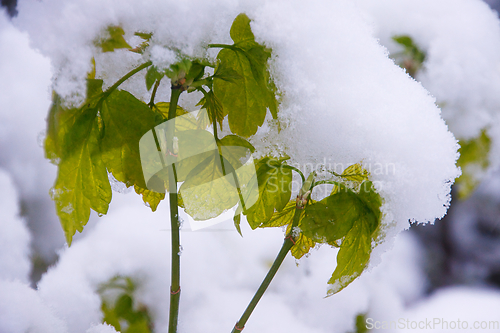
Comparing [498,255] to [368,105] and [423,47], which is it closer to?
[423,47]

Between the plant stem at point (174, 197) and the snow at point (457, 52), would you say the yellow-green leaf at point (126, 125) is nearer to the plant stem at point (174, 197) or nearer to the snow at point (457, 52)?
the plant stem at point (174, 197)

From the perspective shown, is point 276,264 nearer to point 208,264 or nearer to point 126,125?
point 126,125

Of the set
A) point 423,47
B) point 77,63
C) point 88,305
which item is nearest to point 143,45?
point 77,63

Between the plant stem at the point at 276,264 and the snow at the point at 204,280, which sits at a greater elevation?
the snow at the point at 204,280

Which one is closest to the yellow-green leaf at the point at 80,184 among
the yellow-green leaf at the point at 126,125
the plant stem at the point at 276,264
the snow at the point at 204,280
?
the yellow-green leaf at the point at 126,125

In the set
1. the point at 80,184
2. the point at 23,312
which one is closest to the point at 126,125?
the point at 80,184

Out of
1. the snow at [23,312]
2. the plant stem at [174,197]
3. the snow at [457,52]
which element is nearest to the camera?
the plant stem at [174,197]

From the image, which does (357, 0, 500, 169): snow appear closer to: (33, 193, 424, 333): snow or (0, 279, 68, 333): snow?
(33, 193, 424, 333): snow
